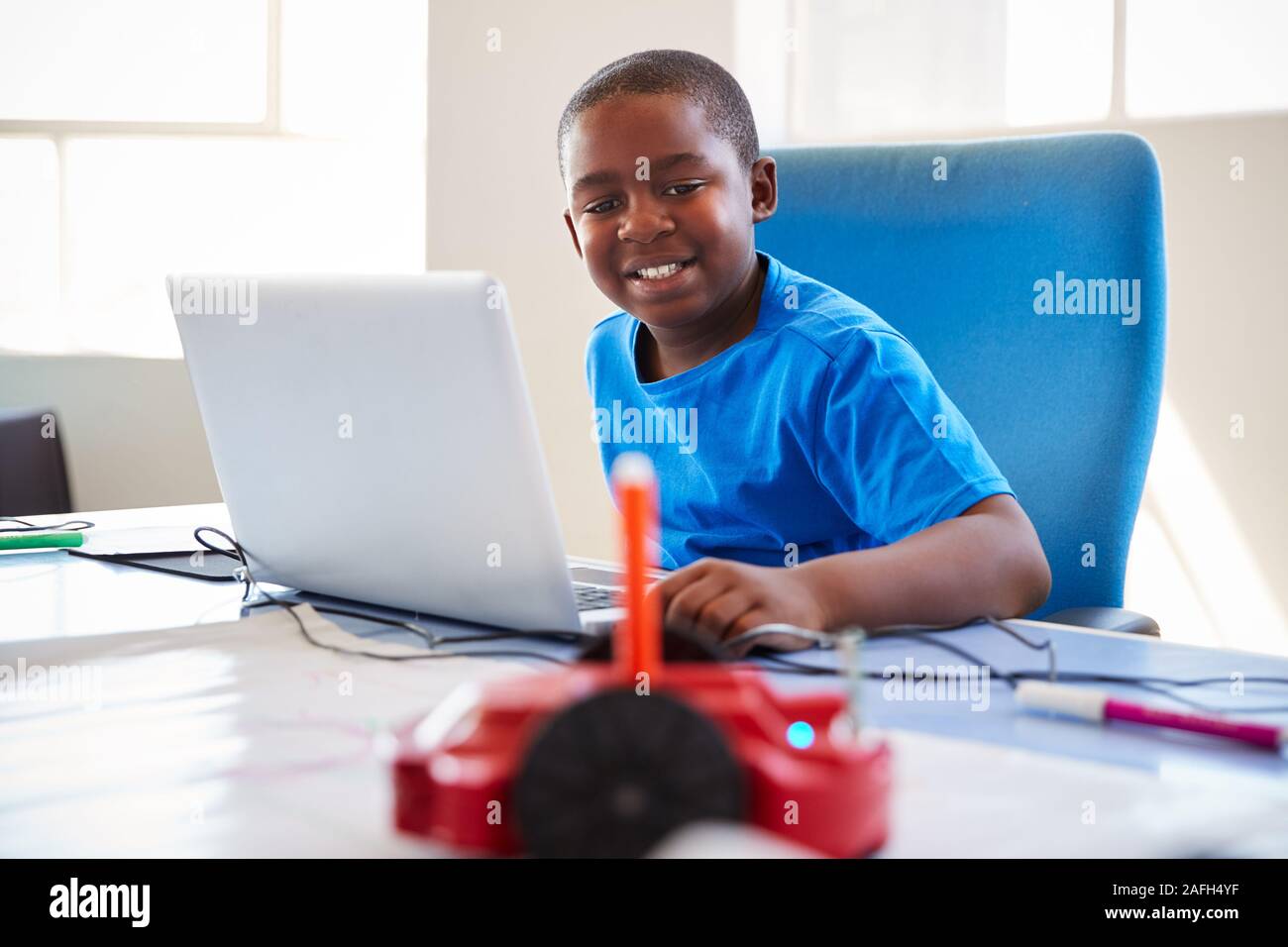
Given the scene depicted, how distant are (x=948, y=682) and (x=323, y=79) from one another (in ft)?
7.62

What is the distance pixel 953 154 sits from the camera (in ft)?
4.22

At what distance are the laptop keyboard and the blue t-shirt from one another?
0.63ft

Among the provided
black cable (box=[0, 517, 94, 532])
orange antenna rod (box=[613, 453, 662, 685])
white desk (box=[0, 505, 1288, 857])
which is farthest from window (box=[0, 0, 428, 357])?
orange antenna rod (box=[613, 453, 662, 685])

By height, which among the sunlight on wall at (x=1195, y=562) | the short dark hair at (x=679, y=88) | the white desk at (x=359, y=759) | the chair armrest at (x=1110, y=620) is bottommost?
the sunlight on wall at (x=1195, y=562)

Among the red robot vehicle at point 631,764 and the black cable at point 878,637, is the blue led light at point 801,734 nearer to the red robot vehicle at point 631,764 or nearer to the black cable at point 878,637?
the red robot vehicle at point 631,764

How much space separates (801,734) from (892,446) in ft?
1.73

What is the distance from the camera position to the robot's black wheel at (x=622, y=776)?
347 mm

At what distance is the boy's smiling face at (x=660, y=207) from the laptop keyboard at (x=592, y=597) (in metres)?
0.31

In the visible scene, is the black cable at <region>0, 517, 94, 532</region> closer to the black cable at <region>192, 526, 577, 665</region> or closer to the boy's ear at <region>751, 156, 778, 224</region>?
the black cable at <region>192, 526, 577, 665</region>

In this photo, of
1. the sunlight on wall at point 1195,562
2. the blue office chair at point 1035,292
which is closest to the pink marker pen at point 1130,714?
the blue office chair at point 1035,292

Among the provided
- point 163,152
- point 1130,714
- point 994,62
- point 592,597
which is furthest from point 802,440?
point 163,152

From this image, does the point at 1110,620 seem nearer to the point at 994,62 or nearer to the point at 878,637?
the point at 878,637

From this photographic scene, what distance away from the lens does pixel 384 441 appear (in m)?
0.77
